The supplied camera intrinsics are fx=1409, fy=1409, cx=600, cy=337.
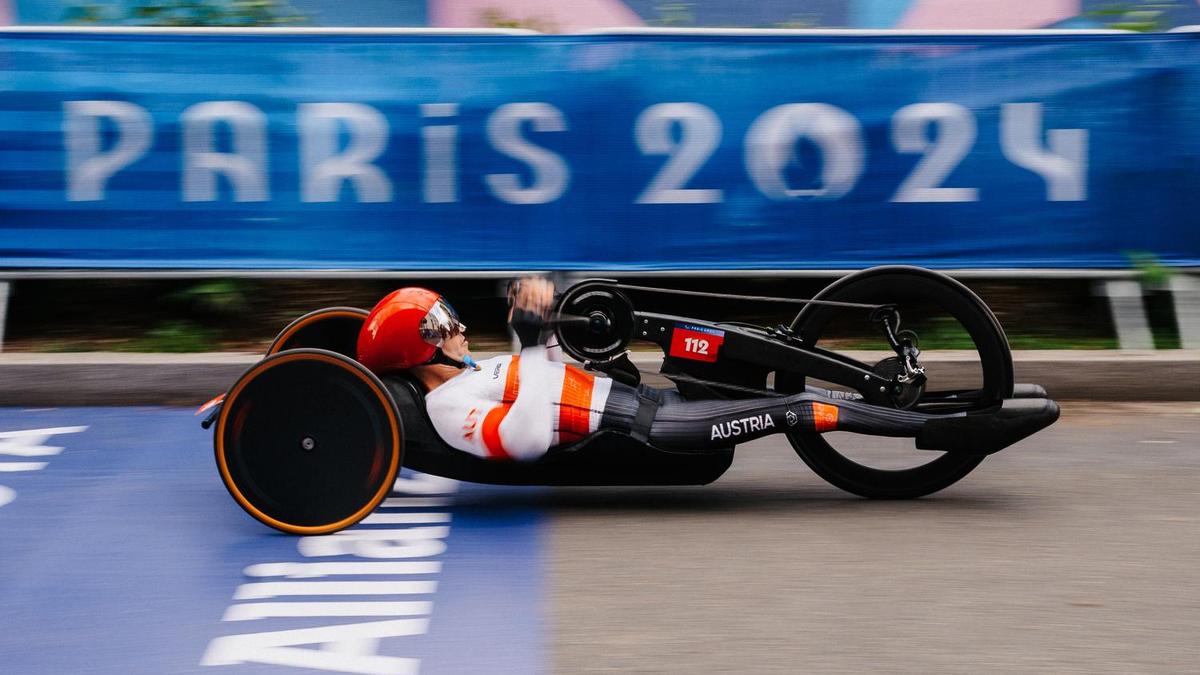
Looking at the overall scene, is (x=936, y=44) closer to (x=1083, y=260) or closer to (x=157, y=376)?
(x=1083, y=260)

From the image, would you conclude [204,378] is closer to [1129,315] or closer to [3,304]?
[3,304]

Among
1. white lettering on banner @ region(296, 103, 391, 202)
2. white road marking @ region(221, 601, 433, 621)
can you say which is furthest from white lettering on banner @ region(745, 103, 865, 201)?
white road marking @ region(221, 601, 433, 621)

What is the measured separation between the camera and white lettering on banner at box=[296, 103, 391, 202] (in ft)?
22.6

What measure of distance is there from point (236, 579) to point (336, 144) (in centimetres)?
305

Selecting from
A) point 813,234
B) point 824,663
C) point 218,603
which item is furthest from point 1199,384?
point 218,603

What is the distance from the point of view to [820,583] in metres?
4.29

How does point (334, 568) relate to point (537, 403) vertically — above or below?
below

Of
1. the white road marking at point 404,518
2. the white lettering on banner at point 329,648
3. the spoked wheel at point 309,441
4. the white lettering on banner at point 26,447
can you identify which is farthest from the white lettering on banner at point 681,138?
the white lettering on banner at point 329,648

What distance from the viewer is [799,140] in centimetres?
692

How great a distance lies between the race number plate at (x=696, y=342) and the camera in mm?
4941

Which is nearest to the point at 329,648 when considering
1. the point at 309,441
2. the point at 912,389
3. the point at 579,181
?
the point at 309,441

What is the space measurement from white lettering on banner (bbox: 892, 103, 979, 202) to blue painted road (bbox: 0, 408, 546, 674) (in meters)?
2.88

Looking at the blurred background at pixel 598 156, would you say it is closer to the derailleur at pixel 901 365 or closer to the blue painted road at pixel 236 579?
the blue painted road at pixel 236 579

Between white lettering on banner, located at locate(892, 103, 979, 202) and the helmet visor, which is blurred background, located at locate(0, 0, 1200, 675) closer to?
white lettering on banner, located at locate(892, 103, 979, 202)
